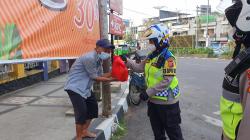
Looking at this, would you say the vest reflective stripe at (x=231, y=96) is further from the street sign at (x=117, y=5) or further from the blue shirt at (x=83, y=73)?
the street sign at (x=117, y=5)

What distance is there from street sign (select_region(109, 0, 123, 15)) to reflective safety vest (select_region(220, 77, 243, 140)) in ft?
15.1

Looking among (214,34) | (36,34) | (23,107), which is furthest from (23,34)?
(214,34)

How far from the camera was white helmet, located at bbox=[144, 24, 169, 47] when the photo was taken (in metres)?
3.73

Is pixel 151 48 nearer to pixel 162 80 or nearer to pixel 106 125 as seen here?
pixel 162 80

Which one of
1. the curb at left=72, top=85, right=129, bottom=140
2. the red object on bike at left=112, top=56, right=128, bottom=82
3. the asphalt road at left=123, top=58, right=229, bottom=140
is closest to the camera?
the red object on bike at left=112, top=56, right=128, bottom=82

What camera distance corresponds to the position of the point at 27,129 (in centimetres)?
527

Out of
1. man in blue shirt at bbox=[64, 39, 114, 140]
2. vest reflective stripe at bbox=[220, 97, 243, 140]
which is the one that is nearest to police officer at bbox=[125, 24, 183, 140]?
man in blue shirt at bbox=[64, 39, 114, 140]

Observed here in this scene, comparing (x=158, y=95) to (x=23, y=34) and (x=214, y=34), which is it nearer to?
(x=23, y=34)

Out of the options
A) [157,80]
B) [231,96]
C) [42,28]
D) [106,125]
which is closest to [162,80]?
[157,80]

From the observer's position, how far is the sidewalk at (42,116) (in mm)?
4980

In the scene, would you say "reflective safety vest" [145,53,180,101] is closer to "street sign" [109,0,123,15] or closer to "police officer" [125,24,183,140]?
"police officer" [125,24,183,140]

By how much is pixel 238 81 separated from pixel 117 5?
509cm

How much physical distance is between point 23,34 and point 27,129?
262cm

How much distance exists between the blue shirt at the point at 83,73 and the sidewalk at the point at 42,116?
2.76 feet
